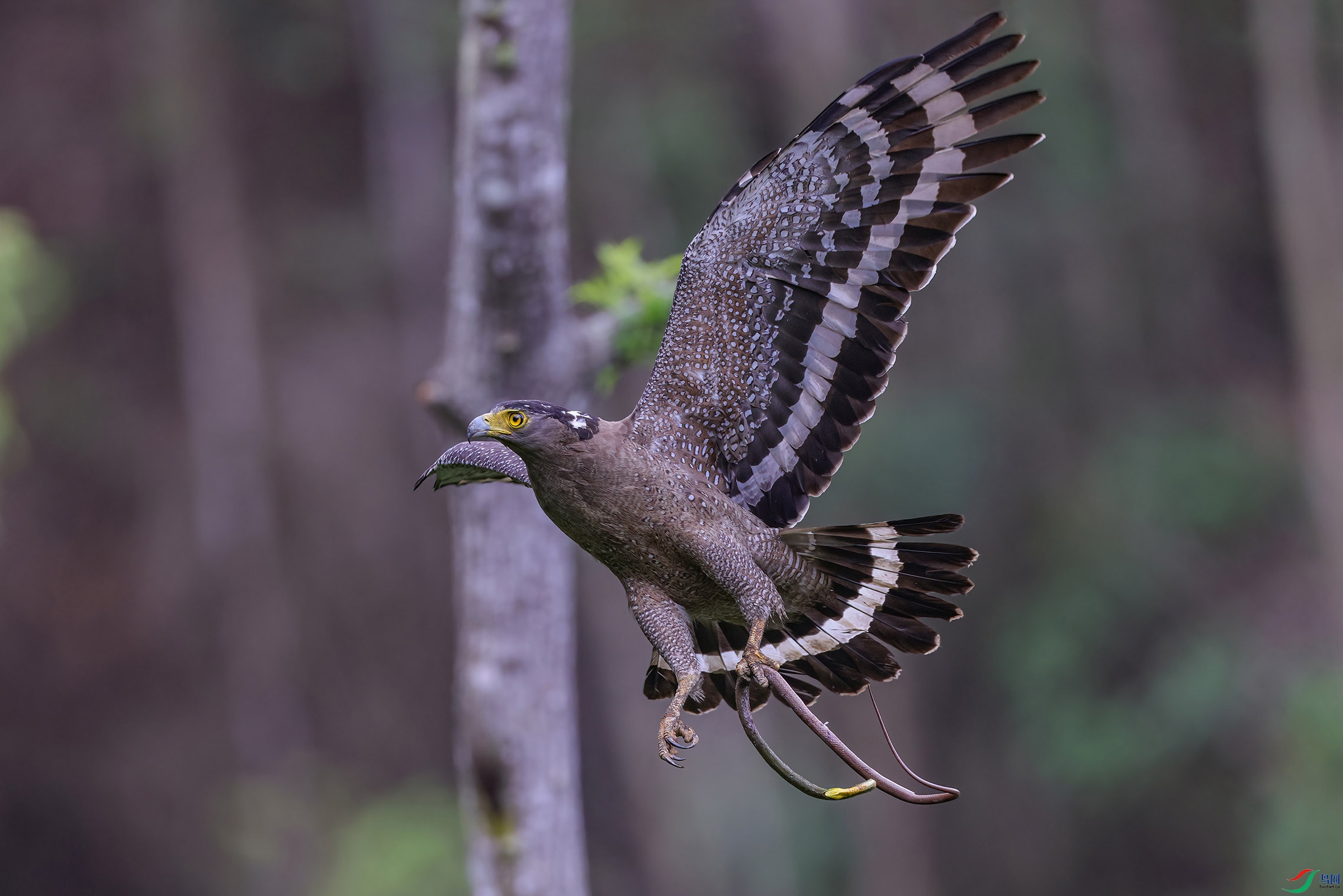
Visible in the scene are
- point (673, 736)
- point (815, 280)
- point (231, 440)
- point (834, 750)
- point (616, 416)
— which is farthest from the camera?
point (231, 440)

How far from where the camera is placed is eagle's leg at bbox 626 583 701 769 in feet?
7.80

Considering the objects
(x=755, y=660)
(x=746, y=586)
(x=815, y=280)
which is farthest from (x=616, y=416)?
(x=755, y=660)

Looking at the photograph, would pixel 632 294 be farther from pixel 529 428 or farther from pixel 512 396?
pixel 529 428

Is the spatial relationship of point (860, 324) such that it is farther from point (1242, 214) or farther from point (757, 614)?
point (1242, 214)

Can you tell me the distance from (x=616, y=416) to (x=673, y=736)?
37.4ft

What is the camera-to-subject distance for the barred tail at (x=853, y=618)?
2648 mm

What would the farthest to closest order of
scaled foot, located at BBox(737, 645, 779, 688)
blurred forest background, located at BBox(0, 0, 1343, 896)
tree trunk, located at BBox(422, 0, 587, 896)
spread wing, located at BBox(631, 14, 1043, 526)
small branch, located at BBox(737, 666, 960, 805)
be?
blurred forest background, located at BBox(0, 0, 1343, 896) < tree trunk, located at BBox(422, 0, 587, 896) < spread wing, located at BBox(631, 14, 1043, 526) < scaled foot, located at BBox(737, 645, 779, 688) < small branch, located at BBox(737, 666, 960, 805)

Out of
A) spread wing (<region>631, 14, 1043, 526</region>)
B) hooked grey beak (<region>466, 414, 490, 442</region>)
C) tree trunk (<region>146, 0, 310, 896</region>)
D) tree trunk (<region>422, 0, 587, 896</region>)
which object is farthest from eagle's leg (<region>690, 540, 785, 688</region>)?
tree trunk (<region>146, 0, 310, 896</region>)

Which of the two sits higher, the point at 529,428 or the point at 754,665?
the point at 529,428

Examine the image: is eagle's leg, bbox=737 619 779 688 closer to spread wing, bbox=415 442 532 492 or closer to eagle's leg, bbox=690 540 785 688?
eagle's leg, bbox=690 540 785 688

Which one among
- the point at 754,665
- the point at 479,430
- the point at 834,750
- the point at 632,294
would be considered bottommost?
the point at 834,750

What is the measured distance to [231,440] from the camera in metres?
14.8

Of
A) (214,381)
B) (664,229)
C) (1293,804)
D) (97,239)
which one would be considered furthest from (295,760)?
(1293,804)

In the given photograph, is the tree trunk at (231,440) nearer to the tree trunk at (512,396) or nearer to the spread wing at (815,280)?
the tree trunk at (512,396)
